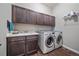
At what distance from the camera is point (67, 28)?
1.98 m

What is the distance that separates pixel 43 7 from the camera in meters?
1.89

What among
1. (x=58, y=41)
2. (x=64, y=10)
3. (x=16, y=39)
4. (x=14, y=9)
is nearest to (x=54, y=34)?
(x=58, y=41)

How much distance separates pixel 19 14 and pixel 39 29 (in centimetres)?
75

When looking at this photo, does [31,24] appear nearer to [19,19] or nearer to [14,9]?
[19,19]

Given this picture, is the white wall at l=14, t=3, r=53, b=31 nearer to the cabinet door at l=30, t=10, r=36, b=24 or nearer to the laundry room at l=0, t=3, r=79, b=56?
the laundry room at l=0, t=3, r=79, b=56

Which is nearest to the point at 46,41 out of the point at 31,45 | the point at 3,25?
the point at 31,45

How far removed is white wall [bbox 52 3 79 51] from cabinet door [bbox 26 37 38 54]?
0.77 metres

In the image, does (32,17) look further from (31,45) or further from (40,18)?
(31,45)

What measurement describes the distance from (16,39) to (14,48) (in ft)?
0.71

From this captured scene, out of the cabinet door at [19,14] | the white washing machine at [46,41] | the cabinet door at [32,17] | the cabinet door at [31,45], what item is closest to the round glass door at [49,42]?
the white washing machine at [46,41]

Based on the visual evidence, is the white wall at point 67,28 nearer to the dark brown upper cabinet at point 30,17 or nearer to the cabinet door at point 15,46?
the dark brown upper cabinet at point 30,17

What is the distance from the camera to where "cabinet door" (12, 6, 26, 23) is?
1942mm

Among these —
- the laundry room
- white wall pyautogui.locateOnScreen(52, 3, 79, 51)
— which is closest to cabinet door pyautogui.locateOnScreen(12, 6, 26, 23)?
the laundry room

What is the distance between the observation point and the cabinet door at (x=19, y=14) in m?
1.94
